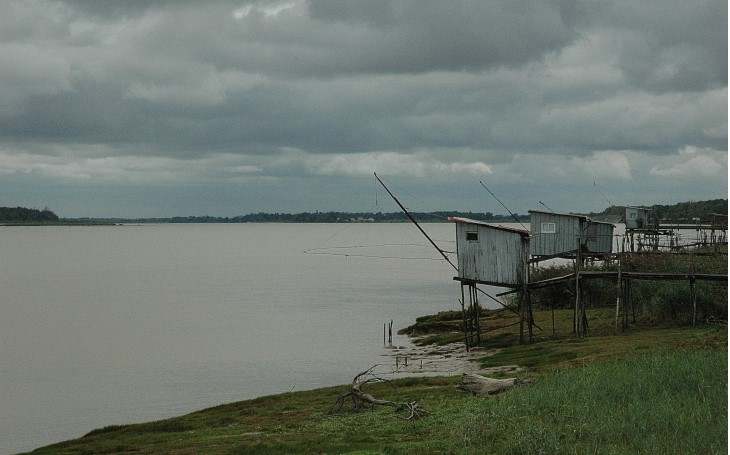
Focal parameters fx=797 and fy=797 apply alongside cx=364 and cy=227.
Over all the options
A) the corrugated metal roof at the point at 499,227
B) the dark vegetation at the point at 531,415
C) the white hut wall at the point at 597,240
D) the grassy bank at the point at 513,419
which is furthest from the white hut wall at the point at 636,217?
the grassy bank at the point at 513,419

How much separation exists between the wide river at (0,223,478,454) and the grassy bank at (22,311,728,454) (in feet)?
20.3

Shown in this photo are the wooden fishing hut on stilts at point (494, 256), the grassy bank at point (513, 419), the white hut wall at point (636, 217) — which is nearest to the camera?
the grassy bank at point (513, 419)

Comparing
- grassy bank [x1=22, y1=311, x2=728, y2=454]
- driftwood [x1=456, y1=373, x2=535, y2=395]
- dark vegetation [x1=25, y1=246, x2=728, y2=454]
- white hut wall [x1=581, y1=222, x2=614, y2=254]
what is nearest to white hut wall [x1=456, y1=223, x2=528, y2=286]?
dark vegetation [x1=25, y1=246, x2=728, y2=454]

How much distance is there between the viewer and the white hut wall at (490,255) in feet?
129

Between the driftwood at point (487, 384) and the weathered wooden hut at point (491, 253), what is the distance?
14995 millimetres

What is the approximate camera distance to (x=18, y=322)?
61.1m

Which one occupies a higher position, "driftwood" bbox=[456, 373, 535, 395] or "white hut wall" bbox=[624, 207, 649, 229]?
"white hut wall" bbox=[624, 207, 649, 229]

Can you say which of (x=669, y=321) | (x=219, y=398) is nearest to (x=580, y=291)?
(x=669, y=321)

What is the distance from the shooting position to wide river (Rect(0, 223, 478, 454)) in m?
34.1

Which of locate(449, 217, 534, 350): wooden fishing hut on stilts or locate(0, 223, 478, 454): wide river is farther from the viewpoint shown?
locate(449, 217, 534, 350): wooden fishing hut on stilts

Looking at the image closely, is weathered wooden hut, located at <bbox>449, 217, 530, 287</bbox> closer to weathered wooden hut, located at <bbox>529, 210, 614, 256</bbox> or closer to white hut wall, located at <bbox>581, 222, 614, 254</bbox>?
weathered wooden hut, located at <bbox>529, 210, 614, 256</bbox>

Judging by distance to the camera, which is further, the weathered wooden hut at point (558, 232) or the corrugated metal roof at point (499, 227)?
the weathered wooden hut at point (558, 232)

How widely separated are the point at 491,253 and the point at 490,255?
0.38 ft

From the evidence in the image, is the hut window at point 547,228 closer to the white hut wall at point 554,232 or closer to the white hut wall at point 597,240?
the white hut wall at point 554,232
